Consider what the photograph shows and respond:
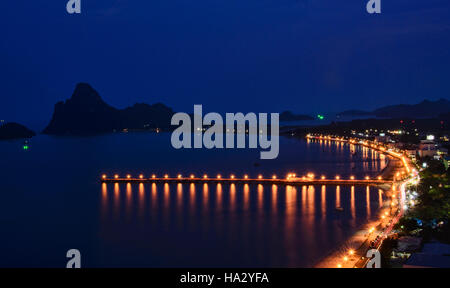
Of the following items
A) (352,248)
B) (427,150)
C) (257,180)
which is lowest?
(352,248)

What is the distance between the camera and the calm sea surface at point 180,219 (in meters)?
7.62

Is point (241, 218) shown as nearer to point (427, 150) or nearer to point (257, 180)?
point (257, 180)

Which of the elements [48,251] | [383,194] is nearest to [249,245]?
[48,251]

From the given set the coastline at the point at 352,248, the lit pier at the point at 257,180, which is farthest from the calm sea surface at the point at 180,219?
the lit pier at the point at 257,180

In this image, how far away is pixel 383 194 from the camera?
37.4 ft

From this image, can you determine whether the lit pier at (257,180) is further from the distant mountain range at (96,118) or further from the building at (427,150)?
the distant mountain range at (96,118)

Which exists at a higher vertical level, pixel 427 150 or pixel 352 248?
pixel 427 150

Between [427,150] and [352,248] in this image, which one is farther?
[427,150]

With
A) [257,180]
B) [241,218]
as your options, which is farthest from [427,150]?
[241,218]

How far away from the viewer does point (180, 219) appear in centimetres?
983

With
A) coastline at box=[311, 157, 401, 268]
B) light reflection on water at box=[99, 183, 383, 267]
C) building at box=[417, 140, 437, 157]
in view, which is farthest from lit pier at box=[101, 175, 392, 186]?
building at box=[417, 140, 437, 157]

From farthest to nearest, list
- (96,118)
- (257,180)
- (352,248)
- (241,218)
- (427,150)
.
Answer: (96,118), (427,150), (257,180), (241,218), (352,248)

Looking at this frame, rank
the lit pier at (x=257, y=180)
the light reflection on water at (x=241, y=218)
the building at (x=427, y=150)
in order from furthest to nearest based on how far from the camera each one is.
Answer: the building at (x=427, y=150) → the lit pier at (x=257, y=180) → the light reflection on water at (x=241, y=218)

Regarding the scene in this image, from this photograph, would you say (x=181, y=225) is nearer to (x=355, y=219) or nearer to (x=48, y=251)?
(x=48, y=251)
